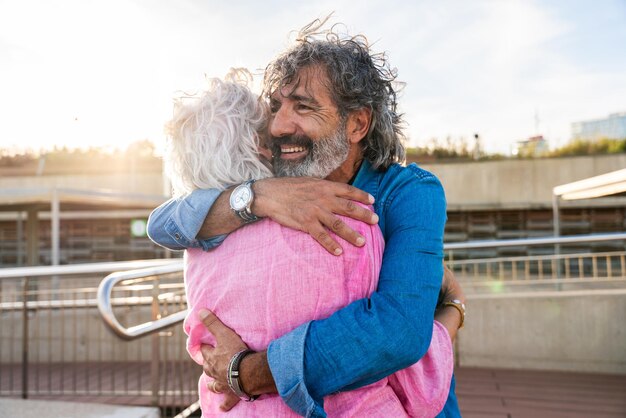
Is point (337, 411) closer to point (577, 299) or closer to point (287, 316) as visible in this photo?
point (287, 316)

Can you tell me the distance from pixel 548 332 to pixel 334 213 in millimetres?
5248

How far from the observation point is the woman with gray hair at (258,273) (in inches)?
45.1

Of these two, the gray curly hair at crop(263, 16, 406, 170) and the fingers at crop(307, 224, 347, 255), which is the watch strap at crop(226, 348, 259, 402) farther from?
the gray curly hair at crop(263, 16, 406, 170)

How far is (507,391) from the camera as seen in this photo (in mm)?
4730

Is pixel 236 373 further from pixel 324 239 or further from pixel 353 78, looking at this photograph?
pixel 353 78

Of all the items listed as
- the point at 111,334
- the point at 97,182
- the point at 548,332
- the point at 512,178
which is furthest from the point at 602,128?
the point at 111,334

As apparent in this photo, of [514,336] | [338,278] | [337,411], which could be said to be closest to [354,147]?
[338,278]

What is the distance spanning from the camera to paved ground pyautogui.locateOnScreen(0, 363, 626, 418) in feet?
13.8

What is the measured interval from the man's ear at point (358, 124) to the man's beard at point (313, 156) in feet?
0.09

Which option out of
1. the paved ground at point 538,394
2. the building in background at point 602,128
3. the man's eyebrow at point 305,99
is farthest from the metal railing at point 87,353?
the building in background at point 602,128

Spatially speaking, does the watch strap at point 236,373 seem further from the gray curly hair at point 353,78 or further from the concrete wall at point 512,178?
the concrete wall at point 512,178

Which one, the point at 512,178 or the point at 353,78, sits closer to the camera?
the point at 353,78

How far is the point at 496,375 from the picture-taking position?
5359mm

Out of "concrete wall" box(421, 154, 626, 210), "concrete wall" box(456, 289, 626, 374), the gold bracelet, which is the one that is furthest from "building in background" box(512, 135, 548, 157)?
the gold bracelet
